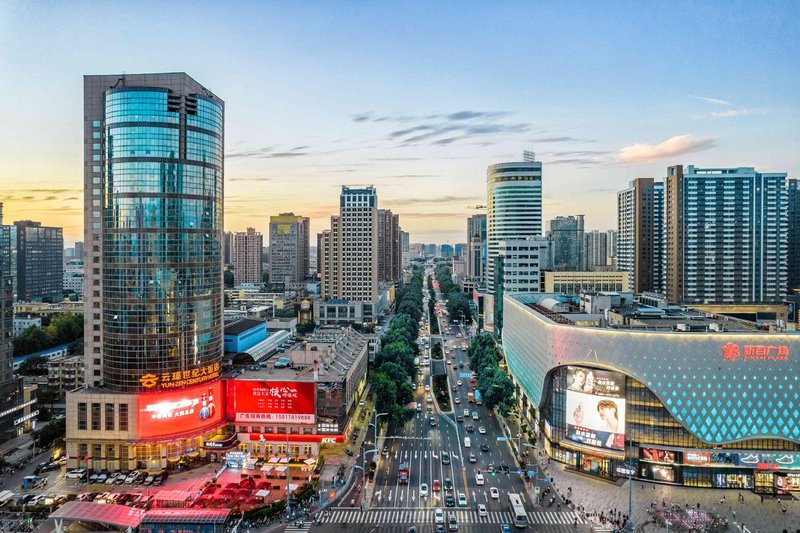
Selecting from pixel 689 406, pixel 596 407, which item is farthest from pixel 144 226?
pixel 689 406

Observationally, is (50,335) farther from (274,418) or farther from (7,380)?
(274,418)

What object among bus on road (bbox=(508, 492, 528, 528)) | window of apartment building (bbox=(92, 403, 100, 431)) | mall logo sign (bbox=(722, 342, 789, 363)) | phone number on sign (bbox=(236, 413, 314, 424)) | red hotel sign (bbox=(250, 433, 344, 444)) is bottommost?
bus on road (bbox=(508, 492, 528, 528))

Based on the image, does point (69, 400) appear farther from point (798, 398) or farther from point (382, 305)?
point (382, 305)

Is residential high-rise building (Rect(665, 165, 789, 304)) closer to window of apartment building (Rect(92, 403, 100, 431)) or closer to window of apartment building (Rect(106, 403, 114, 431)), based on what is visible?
window of apartment building (Rect(106, 403, 114, 431))

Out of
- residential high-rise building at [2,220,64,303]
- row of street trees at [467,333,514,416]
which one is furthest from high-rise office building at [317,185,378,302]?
residential high-rise building at [2,220,64,303]

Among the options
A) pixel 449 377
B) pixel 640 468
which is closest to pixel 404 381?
pixel 449 377
